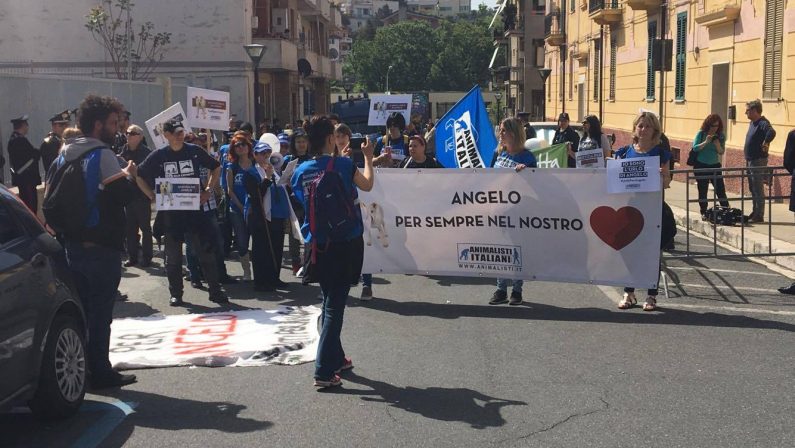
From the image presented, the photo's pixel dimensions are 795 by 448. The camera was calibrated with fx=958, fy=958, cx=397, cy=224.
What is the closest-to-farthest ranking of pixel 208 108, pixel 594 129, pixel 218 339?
1. pixel 218 339
2. pixel 594 129
3. pixel 208 108

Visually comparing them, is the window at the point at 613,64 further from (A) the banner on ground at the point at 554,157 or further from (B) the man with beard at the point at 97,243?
(B) the man with beard at the point at 97,243

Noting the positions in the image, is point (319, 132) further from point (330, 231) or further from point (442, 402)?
point (442, 402)

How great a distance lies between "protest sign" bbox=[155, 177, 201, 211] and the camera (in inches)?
374

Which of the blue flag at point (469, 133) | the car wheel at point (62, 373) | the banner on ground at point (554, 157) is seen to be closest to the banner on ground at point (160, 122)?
the blue flag at point (469, 133)

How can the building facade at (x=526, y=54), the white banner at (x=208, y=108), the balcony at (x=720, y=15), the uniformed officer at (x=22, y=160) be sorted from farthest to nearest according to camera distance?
the building facade at (x=526, y=54)
the balcony at (x=720, y=15)
the white banner at (x=208, y=108)
the uniformed officer at (x=22, y=160)

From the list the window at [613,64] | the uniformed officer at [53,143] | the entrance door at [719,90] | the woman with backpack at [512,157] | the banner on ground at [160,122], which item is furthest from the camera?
the window at [613,64]

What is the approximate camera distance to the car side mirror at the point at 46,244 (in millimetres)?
5785

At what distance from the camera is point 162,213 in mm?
9766

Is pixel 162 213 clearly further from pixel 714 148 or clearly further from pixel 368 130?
pixel 368 130

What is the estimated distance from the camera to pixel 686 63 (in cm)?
2466

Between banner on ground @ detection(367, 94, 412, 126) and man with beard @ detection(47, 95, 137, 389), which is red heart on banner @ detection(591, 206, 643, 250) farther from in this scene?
Result: banner on ground @ detection(367, 94, 412, 126)

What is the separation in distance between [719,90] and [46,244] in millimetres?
19464

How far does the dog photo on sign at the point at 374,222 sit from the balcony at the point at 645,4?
19492mm

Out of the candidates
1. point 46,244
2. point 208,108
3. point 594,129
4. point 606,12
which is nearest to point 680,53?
point 606,12
